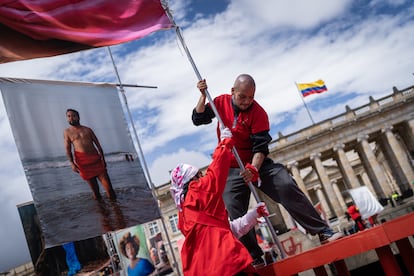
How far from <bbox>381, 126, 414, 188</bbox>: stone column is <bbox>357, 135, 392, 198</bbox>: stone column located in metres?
1.68

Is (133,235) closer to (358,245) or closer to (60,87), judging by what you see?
(60,87)

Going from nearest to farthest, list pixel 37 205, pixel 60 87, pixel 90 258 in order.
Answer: pixel 37 205 < pixel 60 87 < pixel 90 258

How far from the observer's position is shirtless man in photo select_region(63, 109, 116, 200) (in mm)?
6199

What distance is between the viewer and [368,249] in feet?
9.61

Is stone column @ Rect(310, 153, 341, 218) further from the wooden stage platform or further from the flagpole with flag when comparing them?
the wooden stage platform

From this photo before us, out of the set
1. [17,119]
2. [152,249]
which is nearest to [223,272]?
[17,119]

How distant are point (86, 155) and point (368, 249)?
4829mm

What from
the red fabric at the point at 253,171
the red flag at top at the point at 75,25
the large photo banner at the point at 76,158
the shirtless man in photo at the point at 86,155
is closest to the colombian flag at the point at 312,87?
the large photo banner at the point at 76,158

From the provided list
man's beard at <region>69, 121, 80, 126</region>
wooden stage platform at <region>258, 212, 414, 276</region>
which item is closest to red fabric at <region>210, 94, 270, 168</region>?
wooden stage platform at <region>258, 212, 414, 276</region>

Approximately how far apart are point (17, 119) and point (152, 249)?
11918 mm

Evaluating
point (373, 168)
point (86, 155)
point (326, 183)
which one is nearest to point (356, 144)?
point (373, 168)

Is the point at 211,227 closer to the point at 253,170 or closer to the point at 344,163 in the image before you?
the point at 253,170

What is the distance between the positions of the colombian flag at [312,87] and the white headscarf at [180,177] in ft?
109

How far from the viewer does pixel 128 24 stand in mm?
5191
